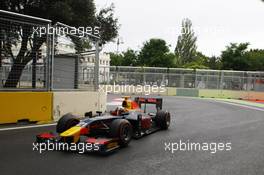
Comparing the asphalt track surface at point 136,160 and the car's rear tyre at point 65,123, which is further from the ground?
the car's rear tyre at point 65,123

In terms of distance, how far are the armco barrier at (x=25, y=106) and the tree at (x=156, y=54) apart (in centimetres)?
4243

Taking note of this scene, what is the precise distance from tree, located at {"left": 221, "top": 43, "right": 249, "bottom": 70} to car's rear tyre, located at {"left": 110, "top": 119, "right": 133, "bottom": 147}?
40.5 meters

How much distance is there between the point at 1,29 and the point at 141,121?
4182 mm

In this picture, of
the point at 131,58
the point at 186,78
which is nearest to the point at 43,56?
the point at 186,78

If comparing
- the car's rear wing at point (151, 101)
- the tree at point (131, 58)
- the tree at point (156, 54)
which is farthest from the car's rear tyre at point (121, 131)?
the tree at point (131, 58)

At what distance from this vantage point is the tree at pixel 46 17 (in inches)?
311

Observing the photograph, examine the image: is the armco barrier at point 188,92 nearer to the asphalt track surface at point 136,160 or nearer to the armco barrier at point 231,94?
the armco barrier at point 231,94

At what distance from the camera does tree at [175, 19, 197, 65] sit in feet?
228

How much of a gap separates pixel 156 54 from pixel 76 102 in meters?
42.1

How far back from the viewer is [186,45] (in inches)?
2739

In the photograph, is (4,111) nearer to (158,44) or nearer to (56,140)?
(56,140)

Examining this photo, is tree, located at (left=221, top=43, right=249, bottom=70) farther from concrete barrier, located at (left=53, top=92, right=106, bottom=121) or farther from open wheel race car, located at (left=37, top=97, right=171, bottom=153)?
open wheel race car, located at (left=37, top=97, right=171, bottom=153)

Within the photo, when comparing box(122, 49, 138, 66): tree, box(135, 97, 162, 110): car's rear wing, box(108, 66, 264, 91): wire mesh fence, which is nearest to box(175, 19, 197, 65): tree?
box(122, 49, 138, 66): tree

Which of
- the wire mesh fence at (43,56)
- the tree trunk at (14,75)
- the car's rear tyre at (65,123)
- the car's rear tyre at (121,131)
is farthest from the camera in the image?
the wire mesh fence at (43,56)
